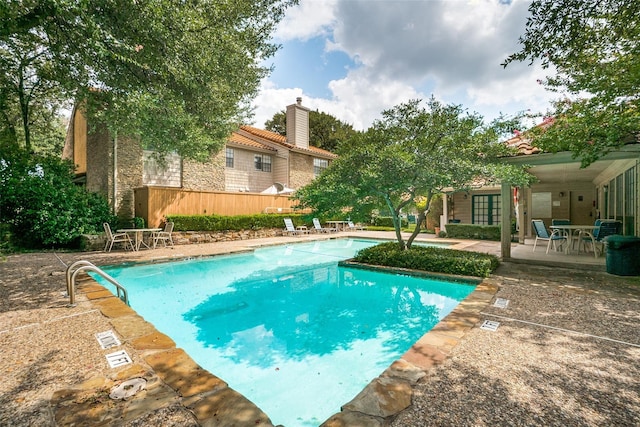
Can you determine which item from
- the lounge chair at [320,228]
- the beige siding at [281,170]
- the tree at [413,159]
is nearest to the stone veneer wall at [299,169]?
the beige siding at [281,170]

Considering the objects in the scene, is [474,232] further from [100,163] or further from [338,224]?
[100,163]

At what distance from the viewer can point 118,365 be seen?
2.76 meters

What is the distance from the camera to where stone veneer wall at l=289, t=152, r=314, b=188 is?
20.5m

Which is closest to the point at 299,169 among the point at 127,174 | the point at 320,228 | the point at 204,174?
the point at 320,228

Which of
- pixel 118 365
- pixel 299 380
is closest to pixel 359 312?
pixel 299 380

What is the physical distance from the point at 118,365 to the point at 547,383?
12.3ft

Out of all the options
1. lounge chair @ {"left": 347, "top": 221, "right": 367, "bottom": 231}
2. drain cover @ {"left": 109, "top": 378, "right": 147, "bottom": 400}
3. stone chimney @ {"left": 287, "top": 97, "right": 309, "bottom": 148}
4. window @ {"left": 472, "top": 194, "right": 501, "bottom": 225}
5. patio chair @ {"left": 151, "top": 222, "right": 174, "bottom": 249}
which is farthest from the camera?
stone chimney @ {"left": 287, "top": 97, "right": 309, "bottom": 148}

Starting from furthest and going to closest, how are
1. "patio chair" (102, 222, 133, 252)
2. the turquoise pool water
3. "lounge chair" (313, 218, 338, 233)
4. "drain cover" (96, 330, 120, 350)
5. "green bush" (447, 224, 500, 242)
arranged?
"lounge chair" (313, 218, 338, 233) < "green bush" (447, 224, 500, 242) < "patio chair" (102, 222, 133, 252) < the turquoise pool water < "drain cover" (96, 330, 120, 350)

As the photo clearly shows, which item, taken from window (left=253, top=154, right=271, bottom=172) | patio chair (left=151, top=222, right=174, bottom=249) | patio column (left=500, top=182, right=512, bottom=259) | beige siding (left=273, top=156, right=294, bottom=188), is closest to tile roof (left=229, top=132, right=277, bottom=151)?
window (left=253, top=154, right=271, bottom=172)

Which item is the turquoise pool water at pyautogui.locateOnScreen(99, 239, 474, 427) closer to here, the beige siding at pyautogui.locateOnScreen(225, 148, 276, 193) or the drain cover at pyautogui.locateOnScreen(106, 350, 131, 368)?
the drain cover at pyautogui.locateOnScreen(106, 350, 131, 368)

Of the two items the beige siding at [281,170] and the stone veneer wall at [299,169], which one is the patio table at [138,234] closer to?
the beige siding at [281,170]

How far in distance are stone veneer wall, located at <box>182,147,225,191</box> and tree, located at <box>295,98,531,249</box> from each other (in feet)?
31.6

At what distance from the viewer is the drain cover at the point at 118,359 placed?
9.12ft

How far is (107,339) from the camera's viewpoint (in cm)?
330
